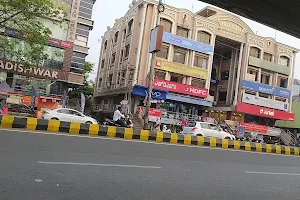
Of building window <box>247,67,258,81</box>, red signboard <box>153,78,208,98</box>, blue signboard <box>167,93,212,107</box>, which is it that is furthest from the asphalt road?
building window <box>247,67,258,81</box>

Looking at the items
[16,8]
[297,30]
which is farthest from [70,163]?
[16,8]

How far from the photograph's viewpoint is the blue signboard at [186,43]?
3100 centimetres

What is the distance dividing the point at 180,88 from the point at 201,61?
Result: 475 centimetres

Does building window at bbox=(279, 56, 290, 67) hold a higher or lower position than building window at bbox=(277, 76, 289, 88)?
higher

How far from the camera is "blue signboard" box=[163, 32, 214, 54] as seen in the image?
3100 cm

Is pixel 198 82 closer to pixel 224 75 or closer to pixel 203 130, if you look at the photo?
pixel 224 75

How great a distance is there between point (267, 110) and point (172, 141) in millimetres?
25678

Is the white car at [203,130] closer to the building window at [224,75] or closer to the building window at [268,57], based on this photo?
the building window at [224,75]

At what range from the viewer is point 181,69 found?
31.8m

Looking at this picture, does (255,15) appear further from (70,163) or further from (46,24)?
(46,24)

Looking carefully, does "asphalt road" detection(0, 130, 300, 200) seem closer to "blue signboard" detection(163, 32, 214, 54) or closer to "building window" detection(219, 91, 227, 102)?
"blue signboard" detection(163, 32, 214, 54)

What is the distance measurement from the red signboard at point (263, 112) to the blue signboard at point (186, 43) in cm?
757

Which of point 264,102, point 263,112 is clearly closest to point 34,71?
point 263,112

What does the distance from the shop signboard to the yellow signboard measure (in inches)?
250
